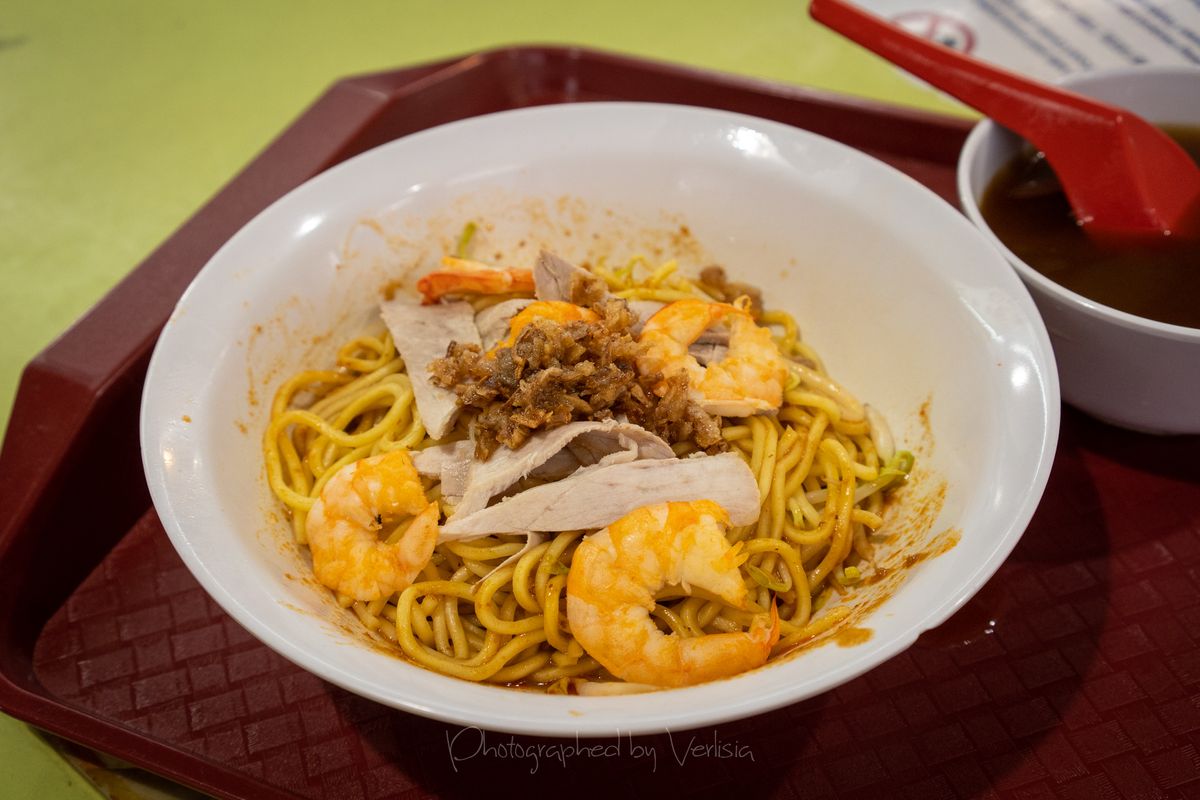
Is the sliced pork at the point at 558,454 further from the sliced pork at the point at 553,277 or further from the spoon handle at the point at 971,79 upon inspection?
the spoon handle at the point at 971,79

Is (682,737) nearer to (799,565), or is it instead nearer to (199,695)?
(799,565)

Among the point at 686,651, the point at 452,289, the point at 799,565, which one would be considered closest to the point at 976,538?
the point at 799,565

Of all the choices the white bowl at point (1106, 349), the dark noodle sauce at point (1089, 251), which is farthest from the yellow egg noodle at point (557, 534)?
Result: the dark noodle sauce at point (1089, 251)

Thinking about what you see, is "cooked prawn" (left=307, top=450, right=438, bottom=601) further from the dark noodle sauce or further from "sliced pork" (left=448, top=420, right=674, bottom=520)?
the dark noodle sauce

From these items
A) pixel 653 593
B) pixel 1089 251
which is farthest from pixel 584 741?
pixel 1089 251

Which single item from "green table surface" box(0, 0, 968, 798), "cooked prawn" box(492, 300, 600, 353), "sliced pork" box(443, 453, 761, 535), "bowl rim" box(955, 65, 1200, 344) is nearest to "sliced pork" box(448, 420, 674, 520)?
"sliced pork" box(443, 453, 761, 535)

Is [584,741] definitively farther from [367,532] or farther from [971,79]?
[971,79]
